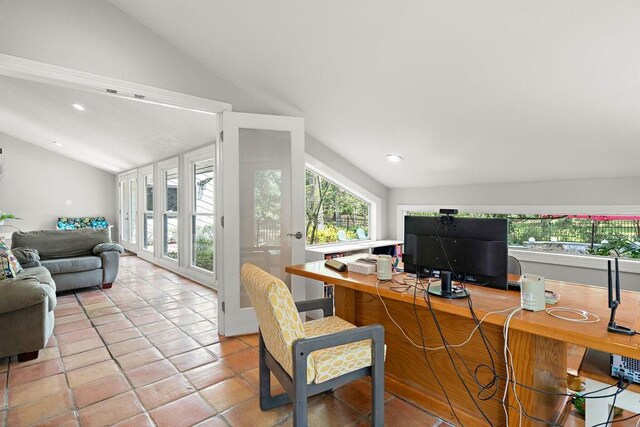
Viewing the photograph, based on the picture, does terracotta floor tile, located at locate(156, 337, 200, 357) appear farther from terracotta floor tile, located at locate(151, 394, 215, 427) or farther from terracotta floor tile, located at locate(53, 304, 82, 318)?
terracotta floor tile, located at locate(53, 304, 82, 318)

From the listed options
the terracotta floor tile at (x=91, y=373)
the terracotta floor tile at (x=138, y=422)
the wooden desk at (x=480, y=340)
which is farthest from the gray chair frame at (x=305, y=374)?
the terracotta floor tile at (x=91, y=373)

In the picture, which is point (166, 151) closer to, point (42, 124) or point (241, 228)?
point (42, 124)

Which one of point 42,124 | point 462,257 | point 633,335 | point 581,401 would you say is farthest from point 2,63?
point 42,124

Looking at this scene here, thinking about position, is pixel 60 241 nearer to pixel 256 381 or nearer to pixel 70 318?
pixel 70 318

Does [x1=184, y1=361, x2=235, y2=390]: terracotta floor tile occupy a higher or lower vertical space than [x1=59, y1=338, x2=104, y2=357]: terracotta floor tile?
higher

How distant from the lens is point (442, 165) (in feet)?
11.5

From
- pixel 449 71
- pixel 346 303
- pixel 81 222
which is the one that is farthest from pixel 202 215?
pixel 81 222

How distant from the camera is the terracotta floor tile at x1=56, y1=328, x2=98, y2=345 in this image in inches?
117

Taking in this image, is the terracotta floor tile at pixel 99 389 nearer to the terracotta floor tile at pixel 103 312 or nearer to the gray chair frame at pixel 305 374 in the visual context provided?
the gray chair frame at pixel 305 374

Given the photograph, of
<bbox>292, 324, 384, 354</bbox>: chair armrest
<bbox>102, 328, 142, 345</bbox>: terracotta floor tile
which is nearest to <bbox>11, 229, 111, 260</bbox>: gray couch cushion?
<bbox>102, 328, 142, 345</bbox>: terracotta floor tile

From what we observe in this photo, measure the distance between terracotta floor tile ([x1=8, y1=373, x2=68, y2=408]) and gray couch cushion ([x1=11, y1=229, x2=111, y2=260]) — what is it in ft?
9.78

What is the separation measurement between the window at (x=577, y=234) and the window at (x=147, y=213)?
6224mm

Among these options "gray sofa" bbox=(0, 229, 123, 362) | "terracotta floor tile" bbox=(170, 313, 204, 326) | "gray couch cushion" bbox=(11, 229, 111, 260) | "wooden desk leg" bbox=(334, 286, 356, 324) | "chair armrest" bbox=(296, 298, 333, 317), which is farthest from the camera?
"gray couch cushion" bbox=(11, 229, 111, 260)

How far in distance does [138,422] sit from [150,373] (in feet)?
1.87
